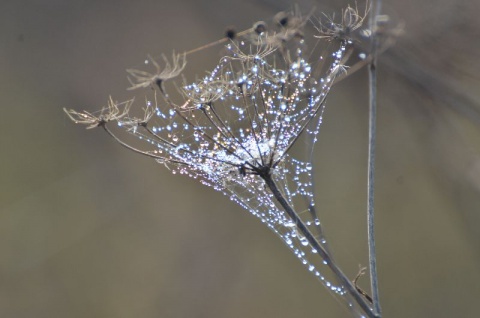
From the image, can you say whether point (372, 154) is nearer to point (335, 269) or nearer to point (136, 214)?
point (335, 269)

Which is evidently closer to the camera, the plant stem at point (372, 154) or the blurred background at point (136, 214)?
the plant stem at point (372, 154)

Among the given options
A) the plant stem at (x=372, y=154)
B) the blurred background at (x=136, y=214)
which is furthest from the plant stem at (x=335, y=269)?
the blurred background at (x=136, y=214)

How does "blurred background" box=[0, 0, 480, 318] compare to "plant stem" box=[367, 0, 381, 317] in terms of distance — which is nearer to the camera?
"plant stem" box=[367, 0, 381, 317]

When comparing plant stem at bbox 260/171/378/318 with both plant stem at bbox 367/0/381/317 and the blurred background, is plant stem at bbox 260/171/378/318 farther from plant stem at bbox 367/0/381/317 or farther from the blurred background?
the blurred background

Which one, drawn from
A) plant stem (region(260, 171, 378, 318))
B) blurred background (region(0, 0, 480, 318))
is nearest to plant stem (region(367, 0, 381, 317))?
plant stem (region(260, 171, 378, 318))

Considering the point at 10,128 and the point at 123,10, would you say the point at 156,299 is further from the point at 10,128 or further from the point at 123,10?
the point at 123,10

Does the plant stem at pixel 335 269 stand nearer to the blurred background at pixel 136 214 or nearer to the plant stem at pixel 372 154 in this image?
the plant stem at pixel 372 154

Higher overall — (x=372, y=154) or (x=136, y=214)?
(x=136, y=214)

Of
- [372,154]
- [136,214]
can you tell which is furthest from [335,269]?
[136,214]

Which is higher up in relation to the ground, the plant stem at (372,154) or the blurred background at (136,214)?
the blurred background at (136,214)

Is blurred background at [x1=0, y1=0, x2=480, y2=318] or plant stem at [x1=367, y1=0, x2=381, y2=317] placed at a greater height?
blurred background at [x1=0, y1=0, x2=480, y2=318]

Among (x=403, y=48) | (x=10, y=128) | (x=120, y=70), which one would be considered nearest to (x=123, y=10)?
(x=120, y=70)
